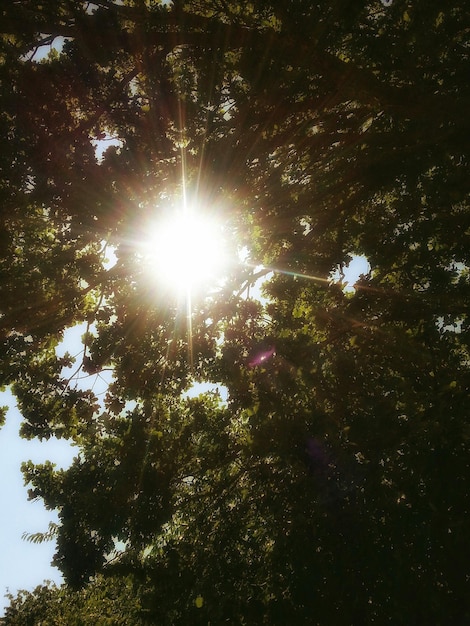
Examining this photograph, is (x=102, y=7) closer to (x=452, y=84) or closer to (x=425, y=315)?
(x=452, y=84)

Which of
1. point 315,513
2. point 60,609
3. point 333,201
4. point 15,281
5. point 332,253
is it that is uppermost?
point 15,281

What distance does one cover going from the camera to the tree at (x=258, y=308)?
548cm

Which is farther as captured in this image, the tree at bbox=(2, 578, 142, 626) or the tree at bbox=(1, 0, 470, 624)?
the tree at bbox=(2, 578, 142, 626)

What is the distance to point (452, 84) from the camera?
8.00 metres

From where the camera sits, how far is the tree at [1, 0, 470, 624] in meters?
5.48

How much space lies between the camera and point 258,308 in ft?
25.8

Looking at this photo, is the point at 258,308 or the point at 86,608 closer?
the point at 258,308

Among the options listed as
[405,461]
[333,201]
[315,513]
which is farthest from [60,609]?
[333,201]

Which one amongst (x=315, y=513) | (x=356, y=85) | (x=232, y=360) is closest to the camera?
(x=315, y=513)

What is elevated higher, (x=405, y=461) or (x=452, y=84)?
(x=452, y=84)

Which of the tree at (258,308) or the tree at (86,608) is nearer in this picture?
the tree at (258,308)

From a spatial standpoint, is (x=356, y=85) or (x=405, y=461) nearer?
(x=405, y=461)

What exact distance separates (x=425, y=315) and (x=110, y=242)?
20.9ft

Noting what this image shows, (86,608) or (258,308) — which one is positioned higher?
(258,308)
